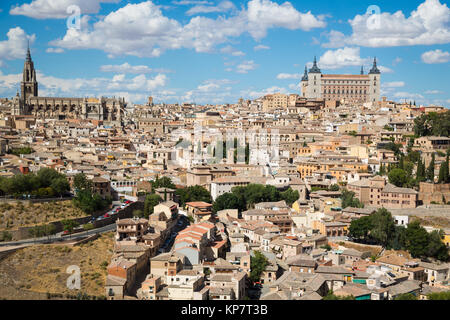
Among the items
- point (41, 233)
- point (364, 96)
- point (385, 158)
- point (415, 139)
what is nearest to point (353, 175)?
point (385, 158)

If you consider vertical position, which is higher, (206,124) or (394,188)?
(206,124)

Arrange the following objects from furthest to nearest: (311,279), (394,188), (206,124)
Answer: (206,124)
(394,188)
(311,279)

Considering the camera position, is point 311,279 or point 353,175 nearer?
point 311,279

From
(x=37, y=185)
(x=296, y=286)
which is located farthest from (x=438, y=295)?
(x=37, y=185)

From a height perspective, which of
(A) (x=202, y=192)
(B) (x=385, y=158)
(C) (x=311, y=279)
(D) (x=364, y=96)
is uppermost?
(D) (x=364, y=96)

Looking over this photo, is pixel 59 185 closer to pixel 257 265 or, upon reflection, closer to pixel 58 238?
pixel 58 238

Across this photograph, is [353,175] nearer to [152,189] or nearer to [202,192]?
[202,192]
